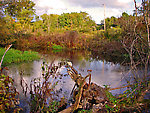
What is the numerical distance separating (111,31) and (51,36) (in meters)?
7.03

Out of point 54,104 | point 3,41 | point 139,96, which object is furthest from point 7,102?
point 3,41

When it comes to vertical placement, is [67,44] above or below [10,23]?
below

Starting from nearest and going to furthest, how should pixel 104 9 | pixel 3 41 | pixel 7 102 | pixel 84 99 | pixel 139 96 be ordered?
pixel 7 102 → pixel 84 99 → pixel 139 96 → pixel 3 41 → pixel 104 9

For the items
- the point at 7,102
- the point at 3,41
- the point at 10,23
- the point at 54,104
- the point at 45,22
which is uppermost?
the point at 45,22

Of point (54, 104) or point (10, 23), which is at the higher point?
point (10, 23)

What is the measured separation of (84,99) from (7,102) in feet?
4.62

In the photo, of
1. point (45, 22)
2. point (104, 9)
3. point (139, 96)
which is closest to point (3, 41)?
point (139, 96)

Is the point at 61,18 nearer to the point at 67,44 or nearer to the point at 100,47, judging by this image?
the point at 67,44

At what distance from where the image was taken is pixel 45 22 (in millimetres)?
36781

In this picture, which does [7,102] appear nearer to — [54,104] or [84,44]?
[54,104]

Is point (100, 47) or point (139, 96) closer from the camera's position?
point (139, 96)

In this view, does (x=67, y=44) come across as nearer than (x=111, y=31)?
No

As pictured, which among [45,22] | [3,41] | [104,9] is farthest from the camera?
[45,22]

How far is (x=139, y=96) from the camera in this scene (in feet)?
12.1
